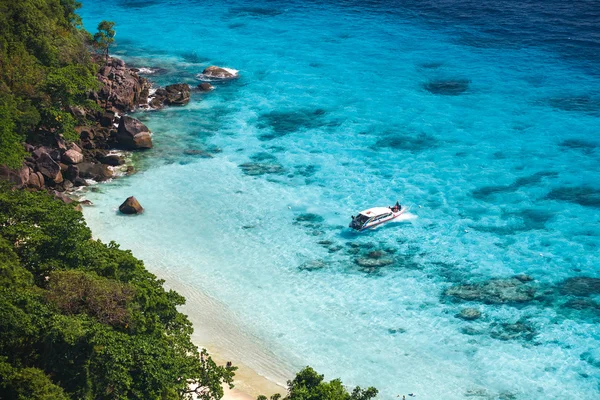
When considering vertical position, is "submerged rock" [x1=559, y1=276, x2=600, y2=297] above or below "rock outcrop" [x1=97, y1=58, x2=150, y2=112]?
below

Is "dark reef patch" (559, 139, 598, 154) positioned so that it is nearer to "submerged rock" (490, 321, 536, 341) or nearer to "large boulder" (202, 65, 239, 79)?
"submerged rock" (490, 321, 536, 341)

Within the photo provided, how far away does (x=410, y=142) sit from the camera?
65.7 meters

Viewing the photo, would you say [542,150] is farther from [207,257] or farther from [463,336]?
[207,257]

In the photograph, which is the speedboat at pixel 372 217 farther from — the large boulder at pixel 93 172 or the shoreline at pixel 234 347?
the large boulder at pixel 93 172

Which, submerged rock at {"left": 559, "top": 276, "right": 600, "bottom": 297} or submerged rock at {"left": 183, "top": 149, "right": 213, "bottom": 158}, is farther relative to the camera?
submerged rock at {"left": 183, "top": 149, "right": 213, "bottom": 158}

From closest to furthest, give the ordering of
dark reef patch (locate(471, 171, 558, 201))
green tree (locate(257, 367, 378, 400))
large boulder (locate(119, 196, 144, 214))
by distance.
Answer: green tree (locate(257, 367, 378, 400))
large boulder (locate(119, 196, 144, 214))
dark reef patch (locate(471, 171, 558, 201))

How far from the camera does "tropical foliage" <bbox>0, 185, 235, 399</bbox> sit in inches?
1079

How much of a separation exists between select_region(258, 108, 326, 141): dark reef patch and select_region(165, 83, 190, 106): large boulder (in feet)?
27.0

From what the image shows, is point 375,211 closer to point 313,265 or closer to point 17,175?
point 313,265

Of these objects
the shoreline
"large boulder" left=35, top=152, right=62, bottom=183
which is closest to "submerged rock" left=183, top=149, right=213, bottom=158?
"large boulder" left=35, top=152, right=62, bottom=183

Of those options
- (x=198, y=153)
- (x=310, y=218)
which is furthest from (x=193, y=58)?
(x=310, y=218)

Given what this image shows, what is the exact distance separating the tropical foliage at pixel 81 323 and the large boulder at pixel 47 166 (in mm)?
15283

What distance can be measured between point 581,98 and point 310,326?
4793 cm

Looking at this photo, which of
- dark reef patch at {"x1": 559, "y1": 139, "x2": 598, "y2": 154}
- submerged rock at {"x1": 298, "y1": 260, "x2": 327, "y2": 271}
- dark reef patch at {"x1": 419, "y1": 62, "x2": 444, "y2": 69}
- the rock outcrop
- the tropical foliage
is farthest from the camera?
dark reef patch at {"x1": 419, "y1": 62, "x2": 444, "y2": 69}
